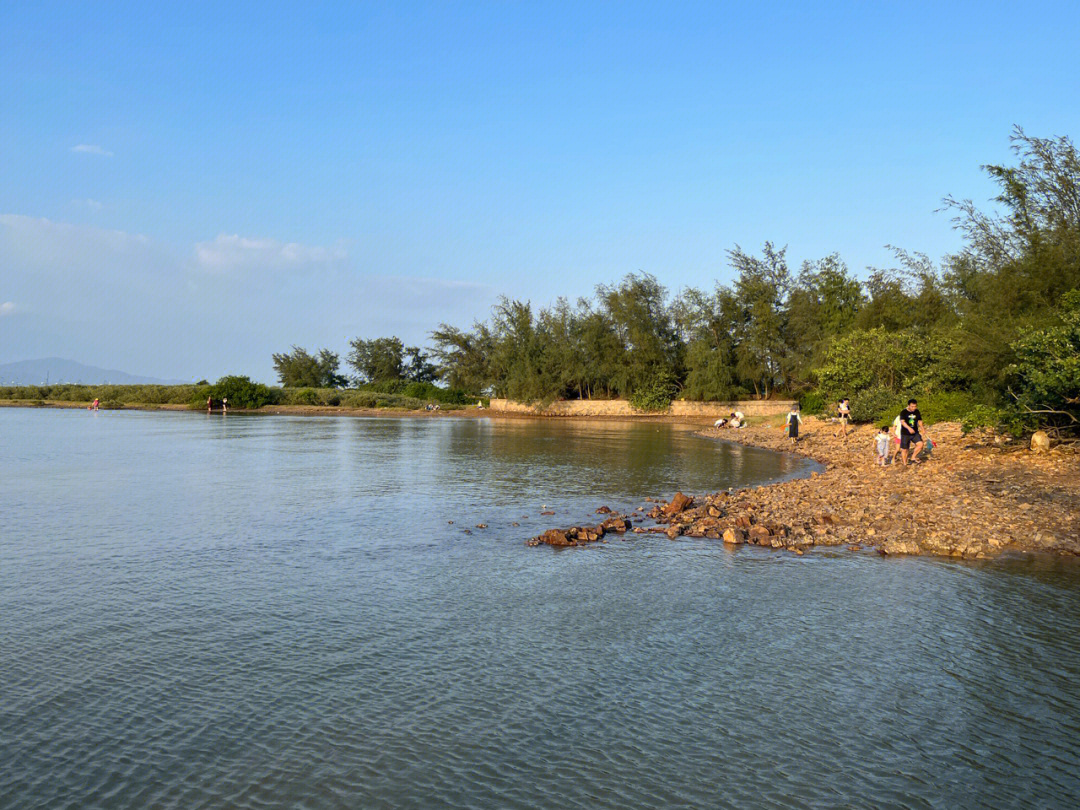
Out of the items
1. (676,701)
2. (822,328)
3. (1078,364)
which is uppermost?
(822,328)

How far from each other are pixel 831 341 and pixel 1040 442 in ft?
93.4

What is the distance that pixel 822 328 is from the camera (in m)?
61.6

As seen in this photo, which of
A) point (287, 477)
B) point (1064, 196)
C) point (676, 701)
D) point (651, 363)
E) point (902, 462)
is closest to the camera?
point (676, 701)

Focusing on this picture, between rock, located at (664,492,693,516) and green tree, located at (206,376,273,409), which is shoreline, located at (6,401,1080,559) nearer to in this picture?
rock, located at (664,492,693,516)

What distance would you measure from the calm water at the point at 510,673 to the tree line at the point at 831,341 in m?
12.3

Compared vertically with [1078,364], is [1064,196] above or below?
above

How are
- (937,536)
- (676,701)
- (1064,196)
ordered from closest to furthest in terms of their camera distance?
(676,701) < (937,536) < (1064,196)

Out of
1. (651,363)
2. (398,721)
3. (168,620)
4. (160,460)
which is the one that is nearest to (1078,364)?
(398,721)

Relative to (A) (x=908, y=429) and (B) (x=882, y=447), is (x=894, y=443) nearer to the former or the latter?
(B) (x=882, y=447)

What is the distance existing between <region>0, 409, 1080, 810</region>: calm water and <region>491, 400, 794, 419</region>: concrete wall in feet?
178

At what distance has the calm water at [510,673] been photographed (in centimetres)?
623

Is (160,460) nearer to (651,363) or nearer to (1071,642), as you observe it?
(1071,642)

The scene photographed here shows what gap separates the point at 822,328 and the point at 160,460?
48805 mm

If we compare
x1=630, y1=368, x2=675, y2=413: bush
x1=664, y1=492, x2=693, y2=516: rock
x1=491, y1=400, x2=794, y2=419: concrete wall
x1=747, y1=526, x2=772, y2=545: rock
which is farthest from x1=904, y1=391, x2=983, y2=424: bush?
x1=630, y1=368, x2=675, y2=413: bush
